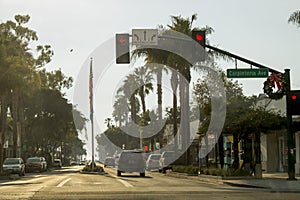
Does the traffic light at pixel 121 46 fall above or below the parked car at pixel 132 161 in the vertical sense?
above

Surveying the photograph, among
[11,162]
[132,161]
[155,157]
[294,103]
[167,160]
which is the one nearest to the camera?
[294,103]

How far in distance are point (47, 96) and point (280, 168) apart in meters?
35.4

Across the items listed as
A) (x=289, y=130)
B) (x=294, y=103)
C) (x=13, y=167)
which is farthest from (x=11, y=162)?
(x=294, y=103)

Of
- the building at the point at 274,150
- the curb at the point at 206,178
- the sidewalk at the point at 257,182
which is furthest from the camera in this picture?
the building at the point at 274,150

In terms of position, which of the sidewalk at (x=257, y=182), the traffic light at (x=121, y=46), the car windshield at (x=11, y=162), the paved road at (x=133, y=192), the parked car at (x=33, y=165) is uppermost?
the traffic light at (x=121, y=46)

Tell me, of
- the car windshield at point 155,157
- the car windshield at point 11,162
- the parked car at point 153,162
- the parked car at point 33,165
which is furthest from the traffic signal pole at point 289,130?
the parked car at point 33,165

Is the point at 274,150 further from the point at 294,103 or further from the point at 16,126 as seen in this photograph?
the point at 16,126

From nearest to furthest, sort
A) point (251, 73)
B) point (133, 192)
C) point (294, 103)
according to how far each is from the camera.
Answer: point (133, 192)
point (251, 73)
point (294, 103)

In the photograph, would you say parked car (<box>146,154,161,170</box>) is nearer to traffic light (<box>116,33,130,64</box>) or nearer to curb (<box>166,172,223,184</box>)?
curb (<box>166,172,223,184</box>)

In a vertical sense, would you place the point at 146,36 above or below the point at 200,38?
above

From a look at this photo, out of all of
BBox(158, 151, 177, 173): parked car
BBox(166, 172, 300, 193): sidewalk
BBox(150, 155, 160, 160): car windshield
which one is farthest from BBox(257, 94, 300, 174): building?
BBox(150, 155, 160, 160): car windshield

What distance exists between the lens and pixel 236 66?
26594 mm

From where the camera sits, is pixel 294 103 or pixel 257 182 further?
pixel 257 182

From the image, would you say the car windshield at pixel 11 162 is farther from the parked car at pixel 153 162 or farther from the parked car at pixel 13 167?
the parked car at pixel 153 162
